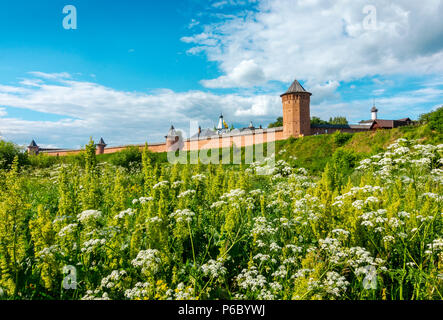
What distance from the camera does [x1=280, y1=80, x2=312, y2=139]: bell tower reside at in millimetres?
50875

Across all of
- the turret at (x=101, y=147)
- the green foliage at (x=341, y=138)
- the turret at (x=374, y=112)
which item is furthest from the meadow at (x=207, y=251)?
the turret at (x=374, y=112)

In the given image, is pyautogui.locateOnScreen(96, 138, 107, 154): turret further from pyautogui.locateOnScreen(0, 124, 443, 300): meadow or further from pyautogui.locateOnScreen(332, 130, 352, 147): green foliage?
pyautogui.locateOnScreen(0, 124, 443, 300): meadow

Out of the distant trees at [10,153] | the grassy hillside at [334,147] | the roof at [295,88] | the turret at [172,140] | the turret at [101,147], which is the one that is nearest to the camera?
the grassy hillside at [334,147]

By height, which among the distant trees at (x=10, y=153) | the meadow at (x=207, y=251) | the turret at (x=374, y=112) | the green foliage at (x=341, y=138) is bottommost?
the meadow at (x=207, y=251)

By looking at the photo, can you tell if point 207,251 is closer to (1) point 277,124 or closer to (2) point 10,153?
(2) point 10,153

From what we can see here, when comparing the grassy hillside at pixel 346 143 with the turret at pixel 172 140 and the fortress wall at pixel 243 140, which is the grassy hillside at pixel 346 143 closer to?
the fortress wall at pixel 243 140

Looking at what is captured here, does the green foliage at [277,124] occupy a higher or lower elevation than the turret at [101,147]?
higher

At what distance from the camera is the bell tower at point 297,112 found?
50875 mm

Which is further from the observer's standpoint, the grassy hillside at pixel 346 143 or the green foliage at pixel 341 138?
the green foliage at pixel 341 138

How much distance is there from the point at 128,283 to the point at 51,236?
1.04m

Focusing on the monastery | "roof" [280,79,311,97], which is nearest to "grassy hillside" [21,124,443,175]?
the monastery

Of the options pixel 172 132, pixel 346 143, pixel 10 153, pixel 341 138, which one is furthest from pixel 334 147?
pixel 172 132

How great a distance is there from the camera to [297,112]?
168 feet
